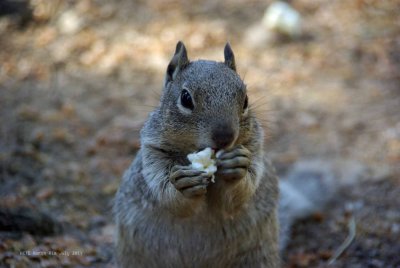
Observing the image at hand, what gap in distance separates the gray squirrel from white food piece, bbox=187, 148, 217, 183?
45 millimetres

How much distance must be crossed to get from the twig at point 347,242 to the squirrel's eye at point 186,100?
2163 mm

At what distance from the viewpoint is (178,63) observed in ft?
12.4

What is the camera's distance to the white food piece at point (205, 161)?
3.12m

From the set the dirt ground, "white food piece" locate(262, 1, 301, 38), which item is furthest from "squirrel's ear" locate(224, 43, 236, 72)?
"white food piece" locate(262, 1, 301, 38)

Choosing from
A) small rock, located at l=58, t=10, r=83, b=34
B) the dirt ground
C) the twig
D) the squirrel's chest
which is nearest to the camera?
the squirrel's chest

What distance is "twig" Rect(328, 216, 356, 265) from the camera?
→ 15.1ft

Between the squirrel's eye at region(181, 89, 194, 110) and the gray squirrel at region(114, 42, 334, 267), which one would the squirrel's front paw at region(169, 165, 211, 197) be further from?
the squirrel's eye at region(181, 89, 194, 110)

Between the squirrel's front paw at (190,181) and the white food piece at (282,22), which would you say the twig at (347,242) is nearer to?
the squirrel's front paw at (190,181)

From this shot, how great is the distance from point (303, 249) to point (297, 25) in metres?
4.28

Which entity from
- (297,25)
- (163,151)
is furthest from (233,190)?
(297,25)

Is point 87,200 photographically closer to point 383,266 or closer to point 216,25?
point 383,266

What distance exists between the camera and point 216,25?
8.22 meters

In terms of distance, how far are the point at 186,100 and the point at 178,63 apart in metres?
0.54

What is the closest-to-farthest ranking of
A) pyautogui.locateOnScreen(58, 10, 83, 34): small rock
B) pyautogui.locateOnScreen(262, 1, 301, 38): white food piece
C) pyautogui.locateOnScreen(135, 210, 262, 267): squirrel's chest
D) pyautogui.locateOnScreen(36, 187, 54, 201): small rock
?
pyautogui.locateOnScreen(135, 210, 262, 267): squirrel's chest, pyautogui.locateOnScreen(36, 187, 54, 201): small rock, pyautogui.locateOnScreen(262, 1, 301, 38): white food piece, pyautogui.locateOnScreen(58, 10, 83, 34): small rock
